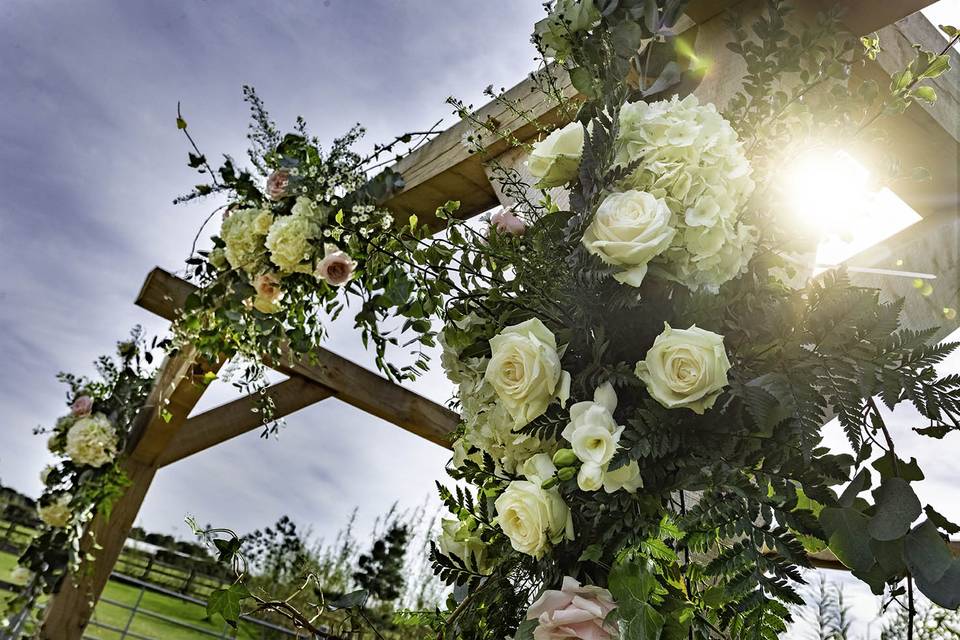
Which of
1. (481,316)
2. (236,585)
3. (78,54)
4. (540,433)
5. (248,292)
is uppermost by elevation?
(78,54)

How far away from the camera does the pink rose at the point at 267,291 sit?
6.30 feet

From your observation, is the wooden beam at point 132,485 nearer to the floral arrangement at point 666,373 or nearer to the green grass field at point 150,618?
the green grass field at point 150,618

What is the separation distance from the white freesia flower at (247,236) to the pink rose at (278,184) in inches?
2.3

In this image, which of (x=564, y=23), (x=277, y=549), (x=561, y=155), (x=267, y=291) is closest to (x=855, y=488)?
(x=561, y=155)

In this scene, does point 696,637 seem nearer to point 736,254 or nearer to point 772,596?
point 772,596

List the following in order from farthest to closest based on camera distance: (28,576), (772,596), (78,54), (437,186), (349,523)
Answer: (349,523) < (78,54) < (28,576) < (437,186) < (772,596)

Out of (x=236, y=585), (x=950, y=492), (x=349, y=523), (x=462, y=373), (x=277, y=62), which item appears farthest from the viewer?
(x=349, y=523)

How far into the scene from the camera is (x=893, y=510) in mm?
538

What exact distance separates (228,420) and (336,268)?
5.61 ft

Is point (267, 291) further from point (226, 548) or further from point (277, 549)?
point (277, 549)

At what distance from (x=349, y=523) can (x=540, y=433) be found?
4.19 metres

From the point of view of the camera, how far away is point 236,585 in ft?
2.02

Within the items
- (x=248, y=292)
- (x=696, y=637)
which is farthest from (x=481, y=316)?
(x=248, y=292)

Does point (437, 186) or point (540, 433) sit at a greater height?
point (437, 186)
